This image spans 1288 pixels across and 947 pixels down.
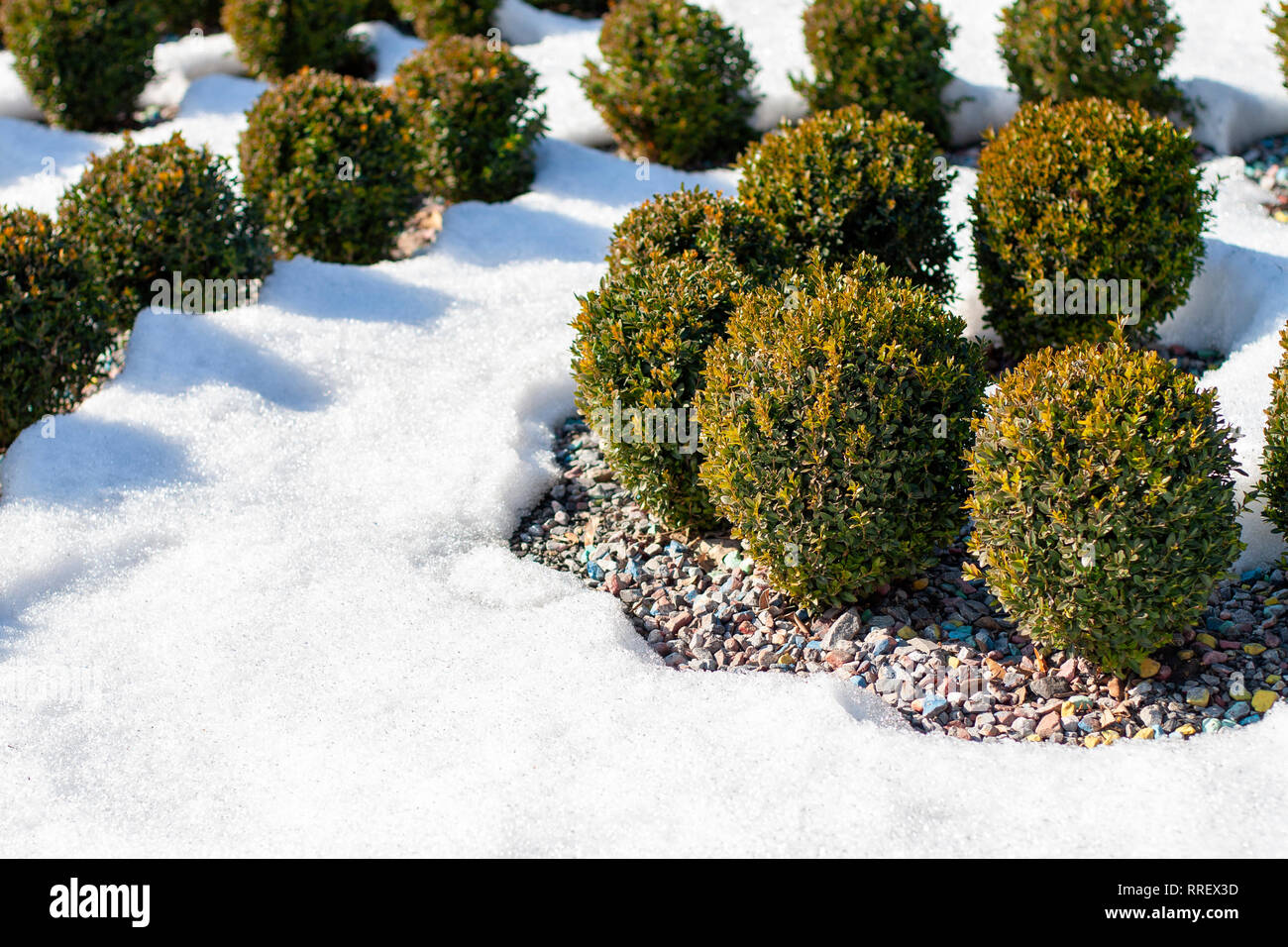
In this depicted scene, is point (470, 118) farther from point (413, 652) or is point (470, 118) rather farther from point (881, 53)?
point (413, 652)

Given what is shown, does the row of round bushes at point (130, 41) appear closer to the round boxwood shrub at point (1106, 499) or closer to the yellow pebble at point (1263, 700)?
the round boxwood shrub at point (1106, 499)

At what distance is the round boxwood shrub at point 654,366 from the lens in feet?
19.9

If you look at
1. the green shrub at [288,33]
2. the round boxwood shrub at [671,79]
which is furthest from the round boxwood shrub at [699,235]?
the green shrub at [288,33]

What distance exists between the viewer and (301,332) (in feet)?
26.8

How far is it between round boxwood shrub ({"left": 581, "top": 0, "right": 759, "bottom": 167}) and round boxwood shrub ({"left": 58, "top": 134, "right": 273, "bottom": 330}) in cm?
358

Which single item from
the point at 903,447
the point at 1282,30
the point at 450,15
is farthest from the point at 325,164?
the point at 1282,30

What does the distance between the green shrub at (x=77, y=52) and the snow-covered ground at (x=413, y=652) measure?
4599 millimetres

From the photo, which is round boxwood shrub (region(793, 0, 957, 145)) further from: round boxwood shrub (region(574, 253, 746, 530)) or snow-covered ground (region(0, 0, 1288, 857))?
round boxwood shrub (region(574, 253, 746, 530))

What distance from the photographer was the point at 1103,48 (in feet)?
31.1

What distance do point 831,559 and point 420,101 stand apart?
6.22m

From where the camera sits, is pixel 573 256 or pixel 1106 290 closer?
pixel 1106 290

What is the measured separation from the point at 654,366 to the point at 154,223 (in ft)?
13.8
